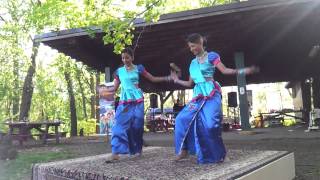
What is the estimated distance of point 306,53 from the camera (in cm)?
1672

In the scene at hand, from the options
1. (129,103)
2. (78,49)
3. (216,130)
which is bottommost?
(216,130)

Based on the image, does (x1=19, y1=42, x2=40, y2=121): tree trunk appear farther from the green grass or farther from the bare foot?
the bare foot

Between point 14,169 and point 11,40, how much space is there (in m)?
15.5

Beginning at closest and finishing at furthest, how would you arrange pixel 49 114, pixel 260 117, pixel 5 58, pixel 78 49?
pixel 78 49
pixel 5 58
pixel 260 117
pixel 49 114

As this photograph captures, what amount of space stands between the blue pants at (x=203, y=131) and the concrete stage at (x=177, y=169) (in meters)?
0.13

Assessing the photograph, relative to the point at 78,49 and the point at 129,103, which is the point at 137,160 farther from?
the point at 78,49

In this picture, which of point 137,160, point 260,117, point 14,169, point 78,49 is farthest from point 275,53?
point 137,160

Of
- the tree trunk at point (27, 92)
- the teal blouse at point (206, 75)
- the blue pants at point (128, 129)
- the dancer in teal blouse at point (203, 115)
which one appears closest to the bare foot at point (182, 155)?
the dancer in teal blouse at point (203, 115)

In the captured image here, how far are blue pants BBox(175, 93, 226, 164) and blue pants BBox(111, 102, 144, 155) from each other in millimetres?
736

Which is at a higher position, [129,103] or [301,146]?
[129,103]

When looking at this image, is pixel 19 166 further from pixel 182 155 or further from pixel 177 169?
pixel 177 169

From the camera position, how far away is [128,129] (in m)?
4.94

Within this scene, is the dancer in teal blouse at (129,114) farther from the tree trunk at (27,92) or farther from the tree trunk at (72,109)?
the tree trunk at (72,109)

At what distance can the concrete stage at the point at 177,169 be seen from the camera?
330 centimetres
